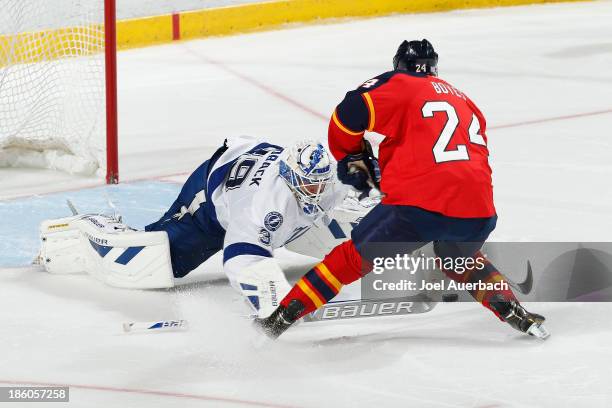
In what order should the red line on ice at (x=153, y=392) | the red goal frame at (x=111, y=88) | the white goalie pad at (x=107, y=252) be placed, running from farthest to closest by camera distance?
the red goal frame at (x=111, y=88)
the white goalie pad at (x=107, y=252)
the red line on ice at (x=153, y=392)

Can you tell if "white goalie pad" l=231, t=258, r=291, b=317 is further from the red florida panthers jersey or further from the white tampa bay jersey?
the red florida panthers jersey

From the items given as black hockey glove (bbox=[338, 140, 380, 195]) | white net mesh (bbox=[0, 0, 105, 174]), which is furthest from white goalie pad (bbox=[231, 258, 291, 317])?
white net mesh (bbox=[0, 0, 105, 174])

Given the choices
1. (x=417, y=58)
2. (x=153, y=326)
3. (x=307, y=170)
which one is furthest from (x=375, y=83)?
(x=153, y=326)

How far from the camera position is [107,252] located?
3789 millimetres

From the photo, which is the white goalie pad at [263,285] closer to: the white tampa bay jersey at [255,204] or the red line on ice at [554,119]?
the white tampa bay jersey at [255,204]

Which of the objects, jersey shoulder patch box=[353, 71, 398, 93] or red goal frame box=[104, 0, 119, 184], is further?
red goal frame box=[104, 0, 119, 184]

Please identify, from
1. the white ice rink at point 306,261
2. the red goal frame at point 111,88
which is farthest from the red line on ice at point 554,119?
the red goal frame at point 111,88

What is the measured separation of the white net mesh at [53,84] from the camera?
5.29 m

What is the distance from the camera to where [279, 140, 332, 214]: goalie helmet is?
341 centimetres

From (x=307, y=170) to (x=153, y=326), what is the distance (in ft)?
1.95

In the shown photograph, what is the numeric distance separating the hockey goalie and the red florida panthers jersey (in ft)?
0.96

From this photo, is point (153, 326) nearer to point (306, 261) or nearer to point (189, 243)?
point (189, 243)

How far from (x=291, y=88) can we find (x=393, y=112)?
3568mm

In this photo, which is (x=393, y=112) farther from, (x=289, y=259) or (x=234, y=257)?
(x=289, y=259)
